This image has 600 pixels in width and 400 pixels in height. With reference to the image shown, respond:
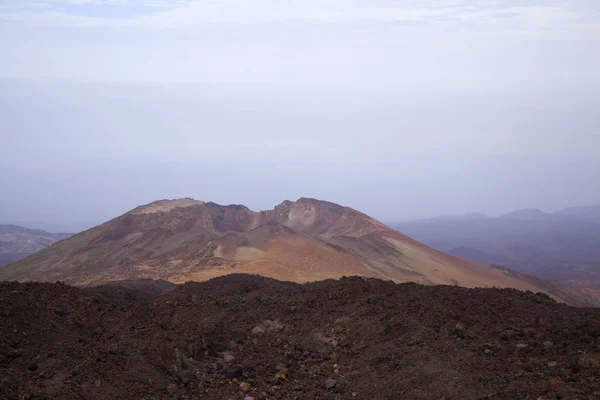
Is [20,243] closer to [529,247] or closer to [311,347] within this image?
[311,347]

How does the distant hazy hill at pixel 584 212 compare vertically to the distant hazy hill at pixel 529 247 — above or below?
above

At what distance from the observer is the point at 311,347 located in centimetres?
999

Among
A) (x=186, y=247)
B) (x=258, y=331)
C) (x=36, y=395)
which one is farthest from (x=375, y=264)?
(x=36, y=395)

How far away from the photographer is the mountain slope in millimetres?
28641

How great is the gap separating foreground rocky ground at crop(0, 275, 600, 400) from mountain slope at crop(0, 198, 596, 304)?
14.7 m

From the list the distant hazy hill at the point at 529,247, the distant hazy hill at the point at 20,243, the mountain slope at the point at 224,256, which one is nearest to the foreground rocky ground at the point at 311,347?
the mountain slope at the point at 224,256

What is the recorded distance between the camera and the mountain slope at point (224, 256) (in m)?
28.6

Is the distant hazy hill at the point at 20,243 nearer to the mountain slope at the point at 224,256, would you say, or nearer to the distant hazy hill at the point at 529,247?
the mountain slope at the point at 224,256

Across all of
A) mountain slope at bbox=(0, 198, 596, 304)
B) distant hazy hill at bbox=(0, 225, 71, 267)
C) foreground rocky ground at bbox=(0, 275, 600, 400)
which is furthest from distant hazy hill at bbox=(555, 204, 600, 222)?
foreground rocky ground at bbox=(0, 275, 600, 400)

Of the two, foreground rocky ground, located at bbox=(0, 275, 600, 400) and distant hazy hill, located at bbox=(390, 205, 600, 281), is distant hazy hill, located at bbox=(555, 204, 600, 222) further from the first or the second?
foreground rocky ground, located at bbox=(0, 275, 600, 400)

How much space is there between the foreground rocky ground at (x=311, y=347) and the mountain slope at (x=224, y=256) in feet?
A: 48.1

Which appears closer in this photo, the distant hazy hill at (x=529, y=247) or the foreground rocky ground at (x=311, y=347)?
the foreground rocky ground at (x=311, y=347)

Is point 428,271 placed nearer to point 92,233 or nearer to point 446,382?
point 92,233

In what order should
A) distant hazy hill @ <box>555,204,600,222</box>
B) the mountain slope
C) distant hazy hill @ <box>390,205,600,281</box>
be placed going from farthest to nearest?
distant hazy hill @ <box>555,204,600,222</box> → distant hazy hill @ <box>390,205,600,281</box> → the mountain slope
